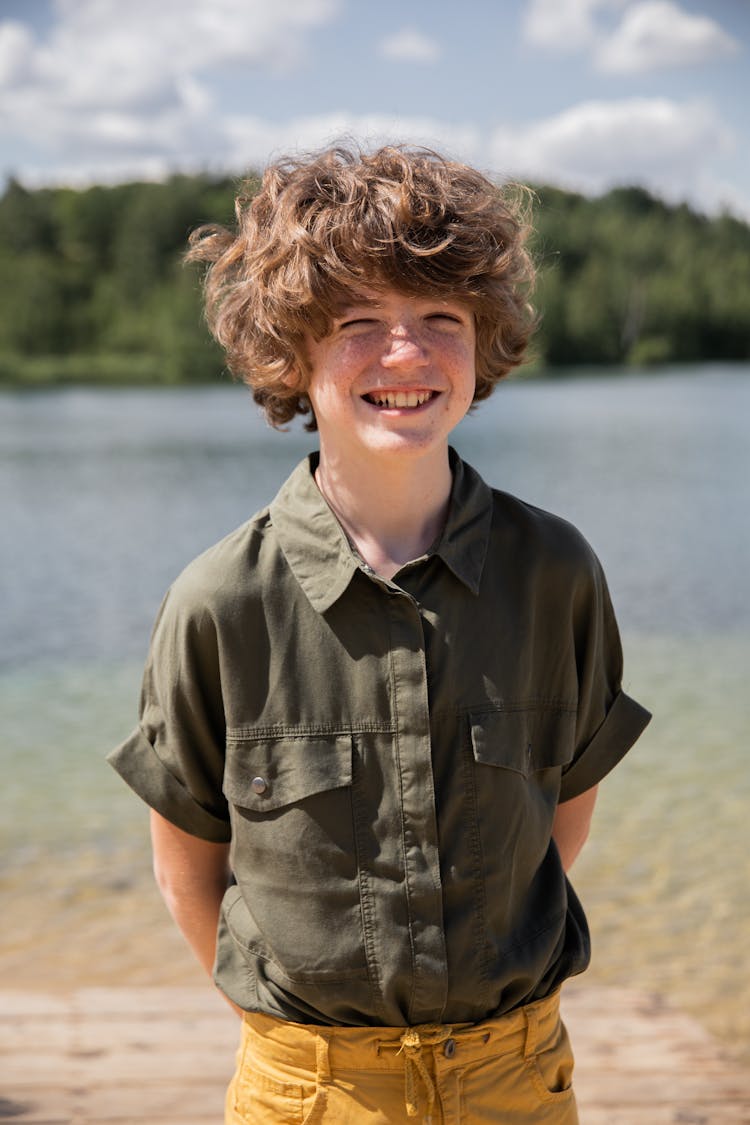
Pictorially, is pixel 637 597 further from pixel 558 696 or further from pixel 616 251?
pixel 616 251

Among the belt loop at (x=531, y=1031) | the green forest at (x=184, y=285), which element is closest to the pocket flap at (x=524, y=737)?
the belt loop at (x=531, y=1031)

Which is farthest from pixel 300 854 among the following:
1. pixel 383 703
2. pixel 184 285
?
pixel 184 285

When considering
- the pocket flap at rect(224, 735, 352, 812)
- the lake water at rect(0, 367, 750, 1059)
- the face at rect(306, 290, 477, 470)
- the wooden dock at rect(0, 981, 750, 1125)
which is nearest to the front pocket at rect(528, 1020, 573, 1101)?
the pocket flap at rect(224, 735, 352, 812)

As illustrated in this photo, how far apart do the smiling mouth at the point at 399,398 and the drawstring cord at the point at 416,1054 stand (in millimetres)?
694

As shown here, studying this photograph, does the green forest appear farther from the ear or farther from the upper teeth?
the upper teeth

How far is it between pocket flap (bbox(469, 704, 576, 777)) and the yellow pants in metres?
0.29

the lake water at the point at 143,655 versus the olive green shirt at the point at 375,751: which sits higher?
the olive green shirt at the point at 375,751

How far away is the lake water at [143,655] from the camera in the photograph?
4059 millimetres

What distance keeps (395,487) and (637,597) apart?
910cm

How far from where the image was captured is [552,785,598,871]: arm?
1.66 metres

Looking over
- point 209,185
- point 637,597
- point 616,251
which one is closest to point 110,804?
point 637,597

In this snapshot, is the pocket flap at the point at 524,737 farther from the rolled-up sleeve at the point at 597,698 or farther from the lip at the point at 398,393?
the lip at the point at 398,393

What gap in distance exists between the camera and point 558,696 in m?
1.49

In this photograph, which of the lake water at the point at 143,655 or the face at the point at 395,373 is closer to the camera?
the face at the point at 395,373
